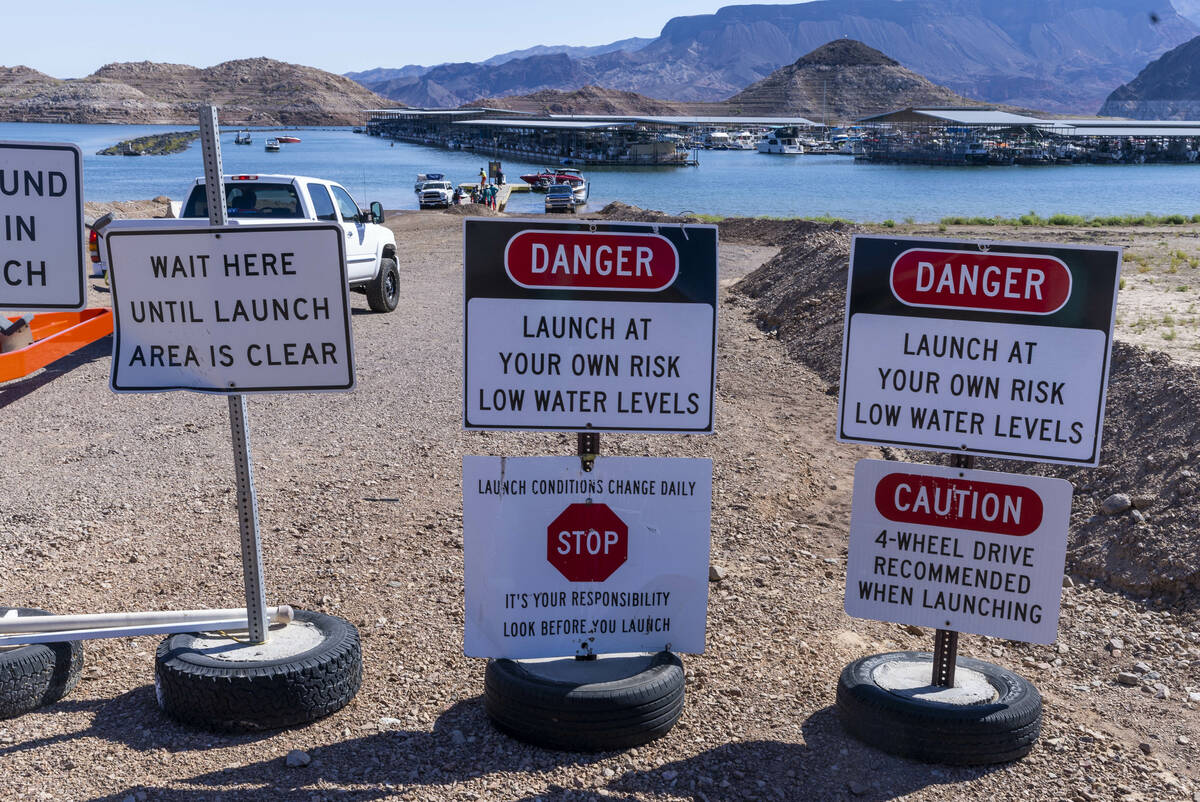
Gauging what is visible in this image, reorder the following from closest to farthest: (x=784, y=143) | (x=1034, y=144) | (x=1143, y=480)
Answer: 1. (x=1143, y=480)
2. (x=1034, y=144)
3. (x=784, y=143)

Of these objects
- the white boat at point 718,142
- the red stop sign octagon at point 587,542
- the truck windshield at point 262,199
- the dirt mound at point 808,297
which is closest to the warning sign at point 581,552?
the red stop sign octagon at point 587,542

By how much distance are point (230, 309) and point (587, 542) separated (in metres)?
1.67

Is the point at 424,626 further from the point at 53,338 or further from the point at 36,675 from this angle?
the point at 53,338

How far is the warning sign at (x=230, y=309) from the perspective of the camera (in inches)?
159

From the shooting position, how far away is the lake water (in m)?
64.8

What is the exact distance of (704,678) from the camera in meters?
4.58

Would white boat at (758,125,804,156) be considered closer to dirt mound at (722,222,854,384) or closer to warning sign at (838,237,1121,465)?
dirt mound at (722,222,854,384)

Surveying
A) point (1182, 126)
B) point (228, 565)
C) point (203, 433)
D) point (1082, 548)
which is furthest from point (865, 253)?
point (1182, 126)

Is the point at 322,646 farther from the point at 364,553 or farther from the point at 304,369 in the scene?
the point at 364,553

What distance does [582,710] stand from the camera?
3846 millimetres

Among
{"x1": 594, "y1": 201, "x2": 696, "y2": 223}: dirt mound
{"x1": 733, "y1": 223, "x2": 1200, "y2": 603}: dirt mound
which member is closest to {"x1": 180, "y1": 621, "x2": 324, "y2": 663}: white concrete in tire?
{"x1": 733, "y1": 223, "x2": 1200, "y2": 603}: dirt mound

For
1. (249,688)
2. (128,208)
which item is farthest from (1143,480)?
(128,208)

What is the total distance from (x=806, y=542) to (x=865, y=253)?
2.75 m

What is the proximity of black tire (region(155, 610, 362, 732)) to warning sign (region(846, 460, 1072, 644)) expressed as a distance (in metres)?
2.08
